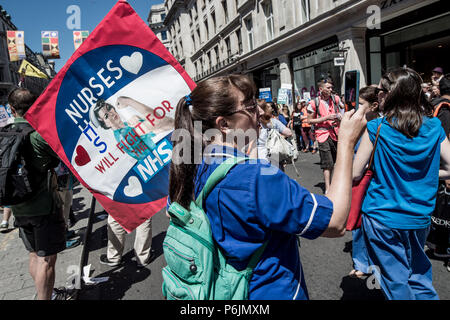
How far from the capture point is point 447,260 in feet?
10.3

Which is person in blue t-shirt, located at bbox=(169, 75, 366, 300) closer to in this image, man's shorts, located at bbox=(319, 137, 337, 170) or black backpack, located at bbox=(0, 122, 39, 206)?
black backpack, located at bbox=(0, 122, 39, 206)

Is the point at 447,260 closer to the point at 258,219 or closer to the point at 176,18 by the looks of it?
the point at 258,219

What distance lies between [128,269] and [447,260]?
3.58 m

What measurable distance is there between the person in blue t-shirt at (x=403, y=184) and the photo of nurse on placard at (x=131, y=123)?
4.88 ft

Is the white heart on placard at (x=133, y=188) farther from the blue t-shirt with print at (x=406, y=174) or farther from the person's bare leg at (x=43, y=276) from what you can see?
the blue t-shirt with print at (x=406, y=174)

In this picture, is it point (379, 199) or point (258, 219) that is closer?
point (258, 219)

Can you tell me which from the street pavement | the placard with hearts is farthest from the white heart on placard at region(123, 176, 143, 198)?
the street pavement

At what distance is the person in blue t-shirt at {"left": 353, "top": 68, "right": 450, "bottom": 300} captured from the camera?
1938 millimetres

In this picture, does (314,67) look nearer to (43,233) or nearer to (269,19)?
(269,19)

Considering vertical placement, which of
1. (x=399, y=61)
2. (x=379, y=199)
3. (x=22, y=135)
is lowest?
(x=379, y=199)

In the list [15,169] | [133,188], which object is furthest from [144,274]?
[15,169]

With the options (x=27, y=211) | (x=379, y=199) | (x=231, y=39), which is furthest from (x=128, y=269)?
(x=231, y=39)

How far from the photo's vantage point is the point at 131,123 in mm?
2258

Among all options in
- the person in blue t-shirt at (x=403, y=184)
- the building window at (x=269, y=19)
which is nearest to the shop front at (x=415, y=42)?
the building window at (x=269, y=19)
